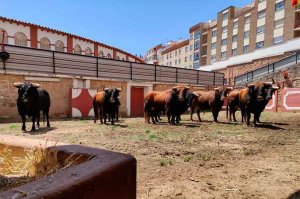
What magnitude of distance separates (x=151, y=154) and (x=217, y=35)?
5807 centimetres

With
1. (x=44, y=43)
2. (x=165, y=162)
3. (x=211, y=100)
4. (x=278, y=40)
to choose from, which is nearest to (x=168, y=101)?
(x=211, y=100)

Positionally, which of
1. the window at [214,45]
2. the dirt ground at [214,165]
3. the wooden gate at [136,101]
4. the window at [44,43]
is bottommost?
the dirt ground at [214,165]

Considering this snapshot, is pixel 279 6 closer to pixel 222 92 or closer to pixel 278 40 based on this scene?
pixel 278 40

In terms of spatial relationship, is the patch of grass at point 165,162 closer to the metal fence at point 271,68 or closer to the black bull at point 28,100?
the black bull at point 28,100

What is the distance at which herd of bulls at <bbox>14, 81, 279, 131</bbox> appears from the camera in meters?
9.76

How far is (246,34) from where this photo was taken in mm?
51031

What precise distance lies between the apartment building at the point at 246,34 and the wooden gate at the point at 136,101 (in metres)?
23.6

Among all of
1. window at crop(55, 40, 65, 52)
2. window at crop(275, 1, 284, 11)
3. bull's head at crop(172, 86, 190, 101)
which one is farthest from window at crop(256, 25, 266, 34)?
bull's head at crop(172, 86, 190, 101)

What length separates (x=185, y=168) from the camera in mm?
5090

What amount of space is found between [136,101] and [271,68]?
17355mm

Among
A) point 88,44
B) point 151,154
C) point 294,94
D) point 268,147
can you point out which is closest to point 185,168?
point 151,154

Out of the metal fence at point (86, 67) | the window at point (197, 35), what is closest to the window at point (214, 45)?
the window at point (197, 35)

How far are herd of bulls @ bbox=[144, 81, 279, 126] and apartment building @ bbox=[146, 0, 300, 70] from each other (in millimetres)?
24779

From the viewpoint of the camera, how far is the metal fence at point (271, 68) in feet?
87.6
